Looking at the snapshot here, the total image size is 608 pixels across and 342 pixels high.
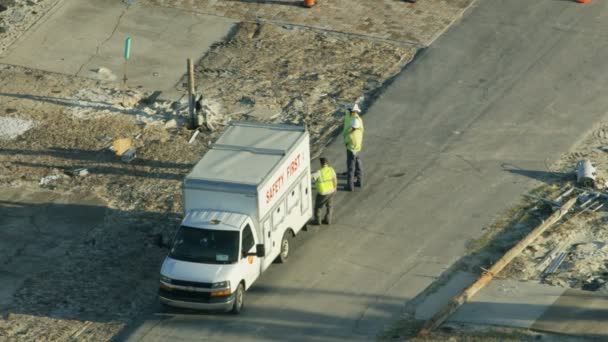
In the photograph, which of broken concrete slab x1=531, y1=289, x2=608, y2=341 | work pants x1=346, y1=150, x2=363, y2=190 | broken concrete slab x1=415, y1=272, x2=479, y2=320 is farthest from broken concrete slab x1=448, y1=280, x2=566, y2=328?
work pants x1=346, y1=150, x2=363, y2=190

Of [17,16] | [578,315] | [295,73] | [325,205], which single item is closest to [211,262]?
[325,205]

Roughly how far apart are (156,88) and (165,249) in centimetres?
774

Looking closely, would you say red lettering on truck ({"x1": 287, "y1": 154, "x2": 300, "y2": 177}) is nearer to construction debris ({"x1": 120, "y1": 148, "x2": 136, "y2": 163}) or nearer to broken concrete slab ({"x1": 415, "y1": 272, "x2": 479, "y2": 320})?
broken concrete slab ({"x1": 415, "y1": 272, "x2": 479, "y2": 320})

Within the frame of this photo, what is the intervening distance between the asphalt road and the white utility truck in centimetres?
59

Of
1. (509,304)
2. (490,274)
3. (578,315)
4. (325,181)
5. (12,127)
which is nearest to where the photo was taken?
(578,315)

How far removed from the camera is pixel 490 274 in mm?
25656

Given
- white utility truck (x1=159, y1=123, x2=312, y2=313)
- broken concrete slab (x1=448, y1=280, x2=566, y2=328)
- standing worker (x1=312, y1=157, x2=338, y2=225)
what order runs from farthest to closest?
standing worker (x1=312, y1=157, x2=338, y2=225) → white utility truck (x1=159, y1=123, x2=312, y2=313) → broken concrete slab (x1=448, y1=280, x2=566, y2=328)

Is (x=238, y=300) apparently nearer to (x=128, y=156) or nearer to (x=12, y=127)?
(x=128, y=156)

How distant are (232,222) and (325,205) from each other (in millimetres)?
3333

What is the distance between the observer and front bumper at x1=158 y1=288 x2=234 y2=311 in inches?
973

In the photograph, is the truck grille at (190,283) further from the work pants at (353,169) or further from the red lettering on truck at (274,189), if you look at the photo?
the work pants at (353,169)

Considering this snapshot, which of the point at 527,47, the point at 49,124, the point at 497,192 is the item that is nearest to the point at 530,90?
the point at 527,47

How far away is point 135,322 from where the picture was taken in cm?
2533

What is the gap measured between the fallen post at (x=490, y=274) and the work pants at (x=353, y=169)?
174 inches
